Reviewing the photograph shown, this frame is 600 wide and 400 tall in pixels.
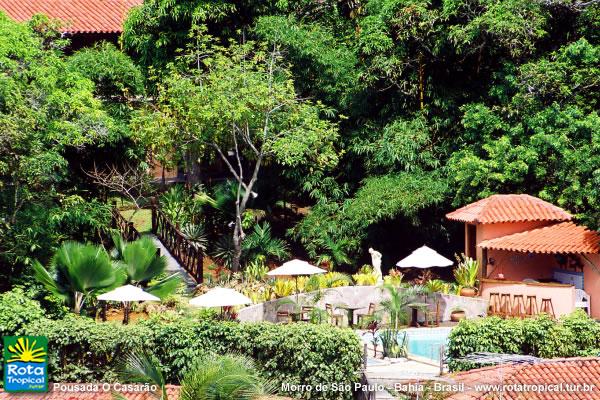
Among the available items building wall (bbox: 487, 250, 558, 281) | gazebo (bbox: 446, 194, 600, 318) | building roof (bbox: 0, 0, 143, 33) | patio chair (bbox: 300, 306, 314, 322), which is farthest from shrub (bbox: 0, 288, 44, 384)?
building roof (bbox: 0, 0, 143, 33)

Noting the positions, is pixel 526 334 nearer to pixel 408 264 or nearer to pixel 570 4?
pixel 408 264

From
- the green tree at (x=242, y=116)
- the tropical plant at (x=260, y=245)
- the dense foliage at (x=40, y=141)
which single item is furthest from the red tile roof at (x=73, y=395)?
the tropical plant at (x=260, y=245)

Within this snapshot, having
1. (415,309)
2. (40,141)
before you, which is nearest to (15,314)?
(40,141)

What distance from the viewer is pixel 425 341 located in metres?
26.8

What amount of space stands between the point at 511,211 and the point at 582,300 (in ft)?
10.6

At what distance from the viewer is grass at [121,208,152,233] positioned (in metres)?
35.7

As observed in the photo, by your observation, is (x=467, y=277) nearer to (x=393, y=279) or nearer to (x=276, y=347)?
(x=393, y=279)

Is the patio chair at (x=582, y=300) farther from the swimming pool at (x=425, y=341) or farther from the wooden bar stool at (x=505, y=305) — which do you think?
the swimming pool at (x=425, y=341)

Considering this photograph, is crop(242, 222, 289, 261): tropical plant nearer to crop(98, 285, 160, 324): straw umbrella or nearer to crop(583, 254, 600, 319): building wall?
crop(98, 285, 160, 324): straw umbrella

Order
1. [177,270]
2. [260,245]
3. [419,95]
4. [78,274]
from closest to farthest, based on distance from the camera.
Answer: [78,274] → [177,270] → [260,245] → [419,95]

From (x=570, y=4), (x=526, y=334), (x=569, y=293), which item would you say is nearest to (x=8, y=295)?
(x=526, y=334)

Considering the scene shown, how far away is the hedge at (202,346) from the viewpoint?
2330 cm

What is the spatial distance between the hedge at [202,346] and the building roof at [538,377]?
2.76 m

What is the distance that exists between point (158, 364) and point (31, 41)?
11.1m
